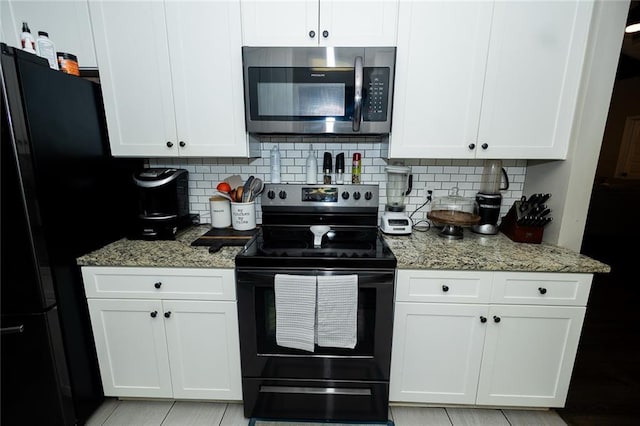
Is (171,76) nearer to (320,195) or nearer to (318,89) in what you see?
(318,89)

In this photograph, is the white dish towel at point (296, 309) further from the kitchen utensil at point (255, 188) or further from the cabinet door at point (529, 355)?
the cabinet door at point (529, 355)

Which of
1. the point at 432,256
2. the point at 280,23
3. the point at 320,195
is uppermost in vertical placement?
the point at 280,23

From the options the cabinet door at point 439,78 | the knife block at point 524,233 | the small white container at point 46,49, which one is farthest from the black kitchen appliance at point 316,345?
the small white container at point 46,49

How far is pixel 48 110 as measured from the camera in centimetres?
112

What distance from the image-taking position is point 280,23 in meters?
1.30

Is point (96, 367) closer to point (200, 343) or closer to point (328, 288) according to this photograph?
point (200, 343)

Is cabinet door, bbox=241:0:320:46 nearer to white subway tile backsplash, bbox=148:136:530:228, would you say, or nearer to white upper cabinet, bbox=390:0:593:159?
white upper cabinet, bbox=390:0:593:159

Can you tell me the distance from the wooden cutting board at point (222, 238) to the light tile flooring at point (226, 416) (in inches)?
36.5

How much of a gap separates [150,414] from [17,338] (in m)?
0.75

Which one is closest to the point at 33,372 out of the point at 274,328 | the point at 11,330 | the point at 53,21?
the point at 11,330

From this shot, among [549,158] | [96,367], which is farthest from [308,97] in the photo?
[96,367]

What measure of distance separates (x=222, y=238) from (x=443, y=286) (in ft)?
3.91

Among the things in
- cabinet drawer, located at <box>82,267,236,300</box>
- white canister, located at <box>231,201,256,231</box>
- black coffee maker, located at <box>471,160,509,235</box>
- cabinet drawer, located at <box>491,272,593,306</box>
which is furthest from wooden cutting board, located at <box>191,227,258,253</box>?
black coffee maker, located at <box>471,160,509,235</box>

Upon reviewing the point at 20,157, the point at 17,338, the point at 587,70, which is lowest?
the point at 17,338
